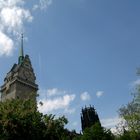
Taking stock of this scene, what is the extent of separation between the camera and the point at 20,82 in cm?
8194

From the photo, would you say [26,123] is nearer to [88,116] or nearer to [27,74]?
[27,74]

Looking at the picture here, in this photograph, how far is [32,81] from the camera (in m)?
85.2

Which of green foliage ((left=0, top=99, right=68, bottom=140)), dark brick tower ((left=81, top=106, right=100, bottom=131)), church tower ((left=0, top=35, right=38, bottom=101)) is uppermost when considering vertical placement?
church tower ((left=0, top=35, right=38, bottom=101))

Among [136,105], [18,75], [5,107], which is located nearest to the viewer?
[5,107]

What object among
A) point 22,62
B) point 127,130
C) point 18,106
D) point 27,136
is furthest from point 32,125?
point 22,62

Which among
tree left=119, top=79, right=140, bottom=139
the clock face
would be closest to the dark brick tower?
the clock face

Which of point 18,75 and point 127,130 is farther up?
point 18,75

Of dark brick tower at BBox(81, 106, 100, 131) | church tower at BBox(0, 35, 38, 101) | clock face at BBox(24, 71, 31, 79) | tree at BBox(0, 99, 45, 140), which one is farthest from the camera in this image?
dark brick tower at BBox(81, 106, 100, 131)

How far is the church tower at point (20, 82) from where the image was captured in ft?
262

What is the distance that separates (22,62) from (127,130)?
175 feet

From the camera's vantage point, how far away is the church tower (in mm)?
80000

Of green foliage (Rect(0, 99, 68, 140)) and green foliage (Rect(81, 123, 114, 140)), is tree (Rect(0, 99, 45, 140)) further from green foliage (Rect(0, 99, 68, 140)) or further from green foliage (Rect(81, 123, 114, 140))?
green foliage (Rect(81, 123, 114, 140))

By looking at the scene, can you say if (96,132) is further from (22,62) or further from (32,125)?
(22,62)

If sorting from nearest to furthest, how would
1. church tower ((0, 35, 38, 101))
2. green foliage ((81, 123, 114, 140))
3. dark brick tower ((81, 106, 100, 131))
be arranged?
1. green foliage ((81, 123, 114, 140))
2. church tower ((0, 35, 38, 101))
3. dark brick tower ((81, 106, 100, 131))
